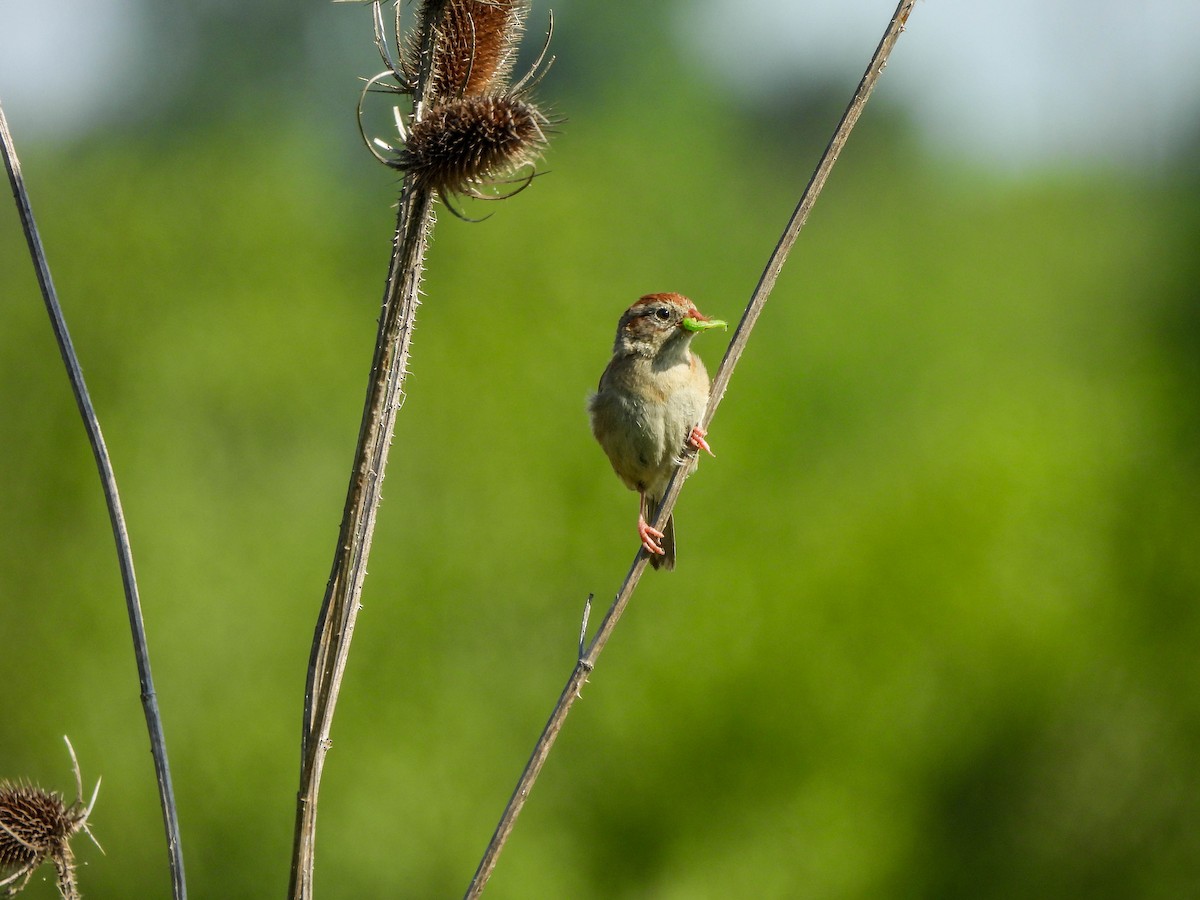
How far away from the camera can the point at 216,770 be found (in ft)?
53.5

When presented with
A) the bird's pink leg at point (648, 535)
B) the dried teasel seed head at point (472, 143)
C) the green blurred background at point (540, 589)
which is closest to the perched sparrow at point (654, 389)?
the bird's pink leg at point (648, 535)

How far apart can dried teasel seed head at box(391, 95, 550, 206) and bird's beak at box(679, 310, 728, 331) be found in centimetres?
165

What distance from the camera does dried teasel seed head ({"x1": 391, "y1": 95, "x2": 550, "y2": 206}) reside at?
8.24 feet

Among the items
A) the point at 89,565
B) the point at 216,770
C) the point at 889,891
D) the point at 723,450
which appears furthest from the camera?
the point at 723,450

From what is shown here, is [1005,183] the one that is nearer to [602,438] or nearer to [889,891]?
[889,891]

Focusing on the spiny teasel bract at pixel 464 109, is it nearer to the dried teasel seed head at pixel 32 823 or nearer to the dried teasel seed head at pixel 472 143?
the dried teasel seed head at pixel 472 143

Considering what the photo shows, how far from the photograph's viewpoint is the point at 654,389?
210 inches

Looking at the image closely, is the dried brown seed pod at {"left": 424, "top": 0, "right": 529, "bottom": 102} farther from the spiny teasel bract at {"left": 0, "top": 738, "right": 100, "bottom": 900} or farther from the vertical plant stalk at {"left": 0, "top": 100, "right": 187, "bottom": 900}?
the spiny teasel bract at {"left": 0, "top": 738, "right": 100, "bottom": 900}

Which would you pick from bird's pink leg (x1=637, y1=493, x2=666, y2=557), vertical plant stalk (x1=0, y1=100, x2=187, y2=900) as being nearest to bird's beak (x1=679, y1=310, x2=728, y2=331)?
bird's pink leg (x1=637, y1=493, x2=666, y2=557)

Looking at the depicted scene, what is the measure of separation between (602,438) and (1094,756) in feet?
56.5

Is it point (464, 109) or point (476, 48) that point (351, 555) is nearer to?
point (464, 109)

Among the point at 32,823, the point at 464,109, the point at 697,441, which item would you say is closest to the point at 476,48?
the point at 464,109

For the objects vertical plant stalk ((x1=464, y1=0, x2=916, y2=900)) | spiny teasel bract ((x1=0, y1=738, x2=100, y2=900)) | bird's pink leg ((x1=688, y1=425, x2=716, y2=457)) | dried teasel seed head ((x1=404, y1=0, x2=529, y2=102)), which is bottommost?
spiny teasel bract ((x1=0, y1=738, x2=100, y2=900))

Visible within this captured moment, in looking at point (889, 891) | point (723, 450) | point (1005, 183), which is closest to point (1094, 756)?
point (889, 891)
